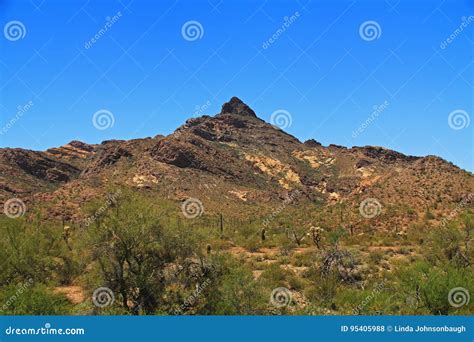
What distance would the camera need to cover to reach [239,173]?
325 ft

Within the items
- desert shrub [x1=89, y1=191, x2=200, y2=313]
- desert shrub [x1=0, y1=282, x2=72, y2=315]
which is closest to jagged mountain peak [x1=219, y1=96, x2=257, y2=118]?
desert shrub [x1=89, y1=191, x2=200, y2=313]

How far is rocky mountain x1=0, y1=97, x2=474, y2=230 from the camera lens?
163 feet

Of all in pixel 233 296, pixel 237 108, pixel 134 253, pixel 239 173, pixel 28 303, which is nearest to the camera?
pixel 28 303

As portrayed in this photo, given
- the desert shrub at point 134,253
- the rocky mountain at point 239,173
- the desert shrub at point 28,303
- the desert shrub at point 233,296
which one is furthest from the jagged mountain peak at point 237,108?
the desert shrub at point 28,303

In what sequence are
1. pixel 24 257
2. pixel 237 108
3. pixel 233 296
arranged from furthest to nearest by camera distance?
pixel 237 108 → pixel 24 257 → pixel 233 296

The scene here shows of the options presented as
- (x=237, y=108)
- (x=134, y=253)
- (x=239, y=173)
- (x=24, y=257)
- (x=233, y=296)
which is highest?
(x=237, y=108)

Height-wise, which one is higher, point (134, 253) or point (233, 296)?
point (134, 253)

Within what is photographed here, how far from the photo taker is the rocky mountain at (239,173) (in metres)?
49.5

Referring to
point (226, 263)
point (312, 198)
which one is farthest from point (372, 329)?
point (312, 198)

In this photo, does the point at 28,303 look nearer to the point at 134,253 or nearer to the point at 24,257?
the point at 134,253

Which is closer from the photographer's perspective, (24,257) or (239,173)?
(24,257)

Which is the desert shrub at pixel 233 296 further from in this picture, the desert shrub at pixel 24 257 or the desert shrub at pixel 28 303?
the desert shrub at pixel 24 257

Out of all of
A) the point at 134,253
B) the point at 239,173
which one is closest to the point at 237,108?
the point at 239,173

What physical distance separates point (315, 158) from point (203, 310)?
4494 inches
